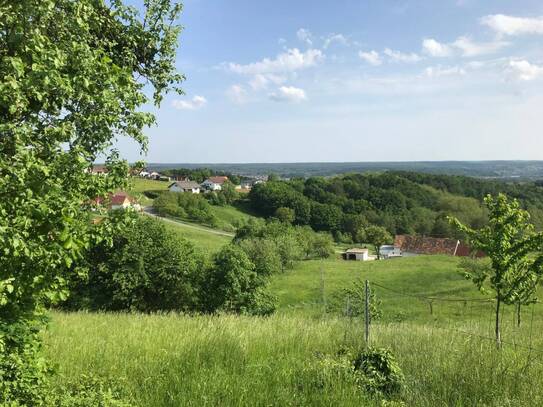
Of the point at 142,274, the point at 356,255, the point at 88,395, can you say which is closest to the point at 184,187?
the point at 356,255

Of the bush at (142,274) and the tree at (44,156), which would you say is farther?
the bush at (142,274)

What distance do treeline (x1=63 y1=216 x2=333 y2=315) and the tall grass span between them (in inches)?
627

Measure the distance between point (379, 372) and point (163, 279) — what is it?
2080 centimetres

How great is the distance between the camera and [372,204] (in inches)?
5231

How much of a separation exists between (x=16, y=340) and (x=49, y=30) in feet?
10.5

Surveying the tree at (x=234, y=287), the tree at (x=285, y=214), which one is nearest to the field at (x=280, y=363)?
the tree at (x=234, y=287)

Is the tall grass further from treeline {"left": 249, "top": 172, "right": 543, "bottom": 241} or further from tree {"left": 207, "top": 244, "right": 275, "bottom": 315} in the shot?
treeline {"left": 249, "top": 172, "right": 543, "bottom": 241}

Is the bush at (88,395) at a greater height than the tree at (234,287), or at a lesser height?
greater

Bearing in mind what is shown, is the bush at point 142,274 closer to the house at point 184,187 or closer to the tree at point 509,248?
the tree at point 509,248

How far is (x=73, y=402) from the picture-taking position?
4824mm

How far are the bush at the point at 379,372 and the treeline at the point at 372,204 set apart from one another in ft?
323

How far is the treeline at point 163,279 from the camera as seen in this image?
928 inches

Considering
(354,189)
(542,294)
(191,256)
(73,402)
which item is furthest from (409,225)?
(73,402)

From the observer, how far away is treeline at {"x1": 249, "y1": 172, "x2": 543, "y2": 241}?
380 ft
